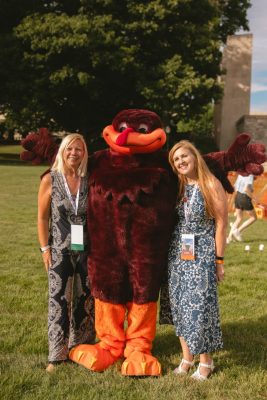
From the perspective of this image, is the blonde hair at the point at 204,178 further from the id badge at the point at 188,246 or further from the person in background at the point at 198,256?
the id badge at the point at 188,246

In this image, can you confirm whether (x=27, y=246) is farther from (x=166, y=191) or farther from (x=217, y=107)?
(x=217, y=107)

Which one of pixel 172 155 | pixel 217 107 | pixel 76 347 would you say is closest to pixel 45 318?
pixel 76 347

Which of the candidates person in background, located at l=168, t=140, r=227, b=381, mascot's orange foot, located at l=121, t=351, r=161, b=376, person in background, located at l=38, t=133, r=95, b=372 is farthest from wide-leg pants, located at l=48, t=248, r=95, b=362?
person in background, located at l=168, t=140, r=227, b=381

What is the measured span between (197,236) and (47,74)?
23.2 metres

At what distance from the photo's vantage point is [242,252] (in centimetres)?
854

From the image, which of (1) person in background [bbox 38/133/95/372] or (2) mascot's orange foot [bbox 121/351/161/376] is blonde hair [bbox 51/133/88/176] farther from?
(2) mascot's orange foot [bbox 121/351/161/376]

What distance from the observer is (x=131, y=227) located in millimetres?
3723

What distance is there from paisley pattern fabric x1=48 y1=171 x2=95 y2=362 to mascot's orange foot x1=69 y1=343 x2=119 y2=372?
0.09 metres

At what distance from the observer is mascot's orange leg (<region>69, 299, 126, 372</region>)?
3.84m

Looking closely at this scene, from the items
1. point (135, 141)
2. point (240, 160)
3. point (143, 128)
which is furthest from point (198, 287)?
point (143, 128)

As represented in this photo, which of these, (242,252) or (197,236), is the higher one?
(197,236)

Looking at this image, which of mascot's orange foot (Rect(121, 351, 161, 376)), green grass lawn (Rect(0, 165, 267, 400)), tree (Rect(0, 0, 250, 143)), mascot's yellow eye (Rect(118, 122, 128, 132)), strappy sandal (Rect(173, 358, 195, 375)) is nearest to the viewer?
green grass lawn (Rect(0, 165, 267, 400))

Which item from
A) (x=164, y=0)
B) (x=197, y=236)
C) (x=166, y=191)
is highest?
(x=164, y=0)

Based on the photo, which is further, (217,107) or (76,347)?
(217,107)
